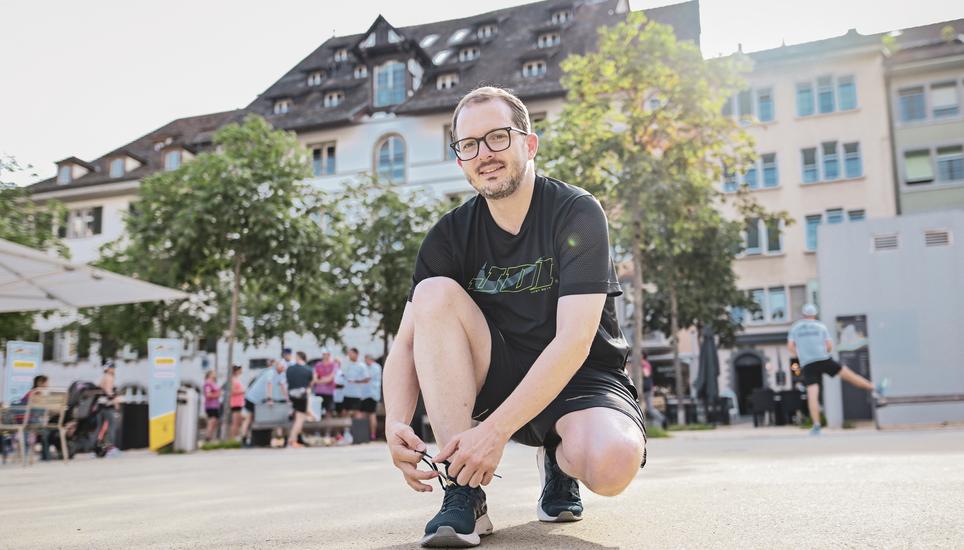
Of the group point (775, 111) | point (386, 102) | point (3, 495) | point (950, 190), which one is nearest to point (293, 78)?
point (386, 102)

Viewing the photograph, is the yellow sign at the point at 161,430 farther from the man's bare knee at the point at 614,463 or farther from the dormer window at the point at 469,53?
the dormer window at the point at 469,53

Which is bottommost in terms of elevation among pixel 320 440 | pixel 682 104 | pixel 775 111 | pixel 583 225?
pixel 320 440

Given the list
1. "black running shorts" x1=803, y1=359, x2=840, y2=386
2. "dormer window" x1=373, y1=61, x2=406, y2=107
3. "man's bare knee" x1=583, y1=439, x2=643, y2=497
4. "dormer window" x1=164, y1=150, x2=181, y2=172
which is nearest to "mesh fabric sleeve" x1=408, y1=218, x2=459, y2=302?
"man's bare knee" x1=583, y1=439, x2=643, y2=497

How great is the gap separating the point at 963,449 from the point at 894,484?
4.24 m

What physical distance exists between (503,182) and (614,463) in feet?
3.30

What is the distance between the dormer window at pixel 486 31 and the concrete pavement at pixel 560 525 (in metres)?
40.4

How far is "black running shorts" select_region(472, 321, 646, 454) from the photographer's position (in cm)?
313

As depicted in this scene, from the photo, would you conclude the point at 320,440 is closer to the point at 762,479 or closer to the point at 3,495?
the point at 3,495

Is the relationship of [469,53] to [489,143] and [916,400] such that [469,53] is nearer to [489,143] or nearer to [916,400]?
[916,400]

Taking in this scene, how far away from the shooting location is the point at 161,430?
53.3ft

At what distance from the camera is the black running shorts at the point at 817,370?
47.5ft

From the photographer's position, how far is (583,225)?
3.04 meters

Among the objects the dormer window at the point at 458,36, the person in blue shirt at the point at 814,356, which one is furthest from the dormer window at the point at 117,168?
the person in blue shirt at the point at 814,356

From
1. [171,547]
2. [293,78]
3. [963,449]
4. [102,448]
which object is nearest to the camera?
[171,547]
